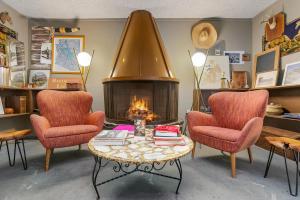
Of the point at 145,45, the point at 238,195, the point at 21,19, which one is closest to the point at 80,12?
the point at 21,19

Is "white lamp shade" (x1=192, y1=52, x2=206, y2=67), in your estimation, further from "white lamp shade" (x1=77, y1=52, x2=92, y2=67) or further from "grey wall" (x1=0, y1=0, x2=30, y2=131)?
"grey wall" (x1=0, y1=0, x2=30, y2=131)

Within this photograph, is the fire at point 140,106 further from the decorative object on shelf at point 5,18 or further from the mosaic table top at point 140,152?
the decorative object on shelf at point 5,18

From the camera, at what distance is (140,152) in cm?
136

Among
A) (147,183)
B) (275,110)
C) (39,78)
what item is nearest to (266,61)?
(275,110)

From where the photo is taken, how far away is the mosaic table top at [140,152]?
49.1 inches

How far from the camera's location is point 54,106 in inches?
98.3

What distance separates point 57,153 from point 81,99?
0.80 m

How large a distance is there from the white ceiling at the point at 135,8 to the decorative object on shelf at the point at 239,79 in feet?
3.49

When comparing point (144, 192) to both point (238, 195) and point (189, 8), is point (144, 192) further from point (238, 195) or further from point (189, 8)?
point (189, 8)

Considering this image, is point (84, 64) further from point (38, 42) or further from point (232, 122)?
point (232, 122)

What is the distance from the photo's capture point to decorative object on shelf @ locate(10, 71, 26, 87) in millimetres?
3207

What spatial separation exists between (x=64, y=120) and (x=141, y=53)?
153 cm

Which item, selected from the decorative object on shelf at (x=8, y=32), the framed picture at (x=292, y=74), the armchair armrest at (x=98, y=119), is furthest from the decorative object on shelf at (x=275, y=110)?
the decorative object on shelf at (x=8, y=32)

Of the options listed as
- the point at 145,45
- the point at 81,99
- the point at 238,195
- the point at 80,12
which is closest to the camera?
the point at 238,195
